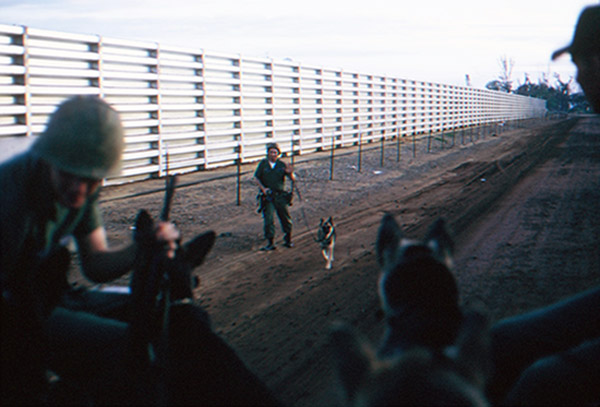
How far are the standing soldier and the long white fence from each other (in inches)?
120

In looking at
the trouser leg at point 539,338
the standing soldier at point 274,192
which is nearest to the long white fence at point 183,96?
the trouser leg at point 539,338

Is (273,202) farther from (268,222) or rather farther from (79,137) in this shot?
(79,137)

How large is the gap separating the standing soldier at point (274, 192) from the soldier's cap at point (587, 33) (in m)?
6.55

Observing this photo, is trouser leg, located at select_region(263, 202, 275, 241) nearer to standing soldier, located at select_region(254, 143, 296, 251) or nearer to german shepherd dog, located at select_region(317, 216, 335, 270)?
standing soldier, located at select_region(254, 143, 296, 251)

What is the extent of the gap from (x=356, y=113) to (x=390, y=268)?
26266 millimetres

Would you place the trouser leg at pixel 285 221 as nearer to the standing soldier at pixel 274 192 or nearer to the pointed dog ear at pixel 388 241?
the standing soldier at pixel 274 192

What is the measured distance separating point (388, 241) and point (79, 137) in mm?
1009

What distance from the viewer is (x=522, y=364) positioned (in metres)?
1.84

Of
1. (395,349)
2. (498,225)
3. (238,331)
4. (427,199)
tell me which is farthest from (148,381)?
(427,199)

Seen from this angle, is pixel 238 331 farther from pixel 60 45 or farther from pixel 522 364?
pixel 60 45

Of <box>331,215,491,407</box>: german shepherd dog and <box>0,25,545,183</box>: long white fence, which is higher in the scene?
<box>0,25,545,183</box>: long white fence

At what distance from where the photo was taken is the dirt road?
4691 millimetres

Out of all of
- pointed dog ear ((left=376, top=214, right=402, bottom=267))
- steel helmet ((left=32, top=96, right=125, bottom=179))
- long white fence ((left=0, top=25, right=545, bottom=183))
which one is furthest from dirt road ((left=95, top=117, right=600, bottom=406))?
steel helmet ((left=32, top=96, right=125, bottom=179))

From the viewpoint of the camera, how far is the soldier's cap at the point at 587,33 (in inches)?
65.5
